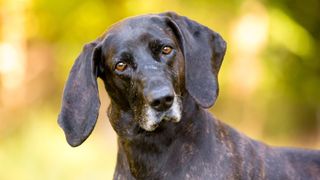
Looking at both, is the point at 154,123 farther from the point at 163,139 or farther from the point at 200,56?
the point at 200,56

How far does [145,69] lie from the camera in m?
5.62

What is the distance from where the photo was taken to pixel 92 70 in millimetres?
5891

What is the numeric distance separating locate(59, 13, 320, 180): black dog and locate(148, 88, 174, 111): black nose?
0.25 ft

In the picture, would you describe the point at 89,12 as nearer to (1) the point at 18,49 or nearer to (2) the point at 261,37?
(1) the point at 18,49

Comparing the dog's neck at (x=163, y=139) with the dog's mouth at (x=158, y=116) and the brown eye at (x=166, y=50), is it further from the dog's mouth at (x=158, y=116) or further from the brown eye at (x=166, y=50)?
the brown eye at (x=166, y=50)

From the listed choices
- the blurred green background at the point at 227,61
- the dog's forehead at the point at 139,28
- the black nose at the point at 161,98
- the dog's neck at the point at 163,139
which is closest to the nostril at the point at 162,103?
the black nose at the point at 161,98

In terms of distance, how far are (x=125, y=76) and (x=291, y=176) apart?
1575 millimetres

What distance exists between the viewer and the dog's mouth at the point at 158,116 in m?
5.62

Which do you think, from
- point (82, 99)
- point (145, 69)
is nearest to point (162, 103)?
point (145, 69)

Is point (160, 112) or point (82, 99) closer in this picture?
point (160, 112)

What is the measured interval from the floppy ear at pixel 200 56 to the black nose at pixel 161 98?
35 cm

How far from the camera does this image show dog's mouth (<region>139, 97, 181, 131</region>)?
221 inches

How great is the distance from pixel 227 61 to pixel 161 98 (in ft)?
32.4

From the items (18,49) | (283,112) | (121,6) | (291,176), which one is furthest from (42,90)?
(291,176)
